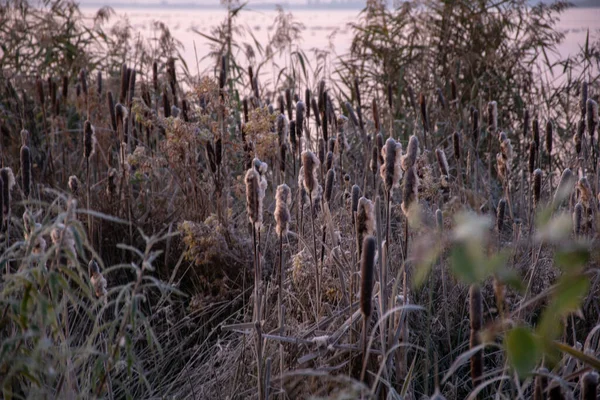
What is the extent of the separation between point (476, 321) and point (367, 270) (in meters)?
0.21

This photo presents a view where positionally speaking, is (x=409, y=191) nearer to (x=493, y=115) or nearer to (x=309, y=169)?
(x=309, y=169)

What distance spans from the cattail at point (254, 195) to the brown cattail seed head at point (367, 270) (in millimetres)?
257

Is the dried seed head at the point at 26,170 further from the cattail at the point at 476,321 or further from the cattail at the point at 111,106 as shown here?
the cattail at the point at 476,321

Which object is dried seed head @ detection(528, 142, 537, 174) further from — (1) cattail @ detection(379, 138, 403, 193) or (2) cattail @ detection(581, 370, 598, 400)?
(2) cattail @ detection(581, 370, 598, 400)

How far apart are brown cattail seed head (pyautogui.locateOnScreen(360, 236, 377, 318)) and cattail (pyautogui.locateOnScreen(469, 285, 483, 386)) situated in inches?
7.2

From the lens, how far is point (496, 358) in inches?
82.4

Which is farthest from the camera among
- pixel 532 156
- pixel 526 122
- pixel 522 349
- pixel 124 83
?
pixel 526 122

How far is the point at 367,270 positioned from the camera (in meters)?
1.27

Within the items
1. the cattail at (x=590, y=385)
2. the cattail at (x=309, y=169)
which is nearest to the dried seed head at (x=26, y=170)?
the cattail at (x=309, y=169)

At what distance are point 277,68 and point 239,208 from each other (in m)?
2.18

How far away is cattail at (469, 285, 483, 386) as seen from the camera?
3.79ft

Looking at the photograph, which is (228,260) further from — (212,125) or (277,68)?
(277,68)

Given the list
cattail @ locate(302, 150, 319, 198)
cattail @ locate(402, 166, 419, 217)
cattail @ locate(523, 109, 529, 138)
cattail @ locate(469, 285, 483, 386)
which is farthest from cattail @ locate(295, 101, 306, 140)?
cattail @ locate(469, 285, 483, 386)

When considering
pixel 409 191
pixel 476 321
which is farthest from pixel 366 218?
pixel 476 321
